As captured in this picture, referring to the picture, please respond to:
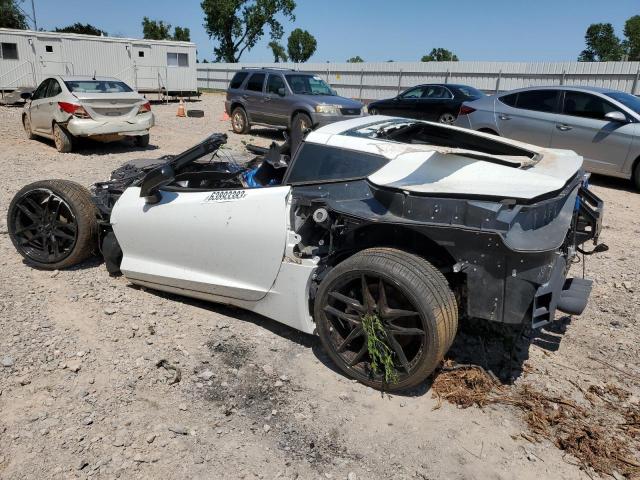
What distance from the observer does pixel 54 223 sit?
454 cm

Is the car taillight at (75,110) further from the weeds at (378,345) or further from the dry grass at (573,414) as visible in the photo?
the dry grass at (573,414)

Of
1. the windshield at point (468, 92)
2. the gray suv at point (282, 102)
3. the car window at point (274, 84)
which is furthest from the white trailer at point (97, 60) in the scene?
the windshield at point (468, 92)

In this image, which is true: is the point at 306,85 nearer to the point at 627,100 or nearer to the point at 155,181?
the point at 627,100

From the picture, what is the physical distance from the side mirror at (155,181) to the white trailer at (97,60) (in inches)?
847

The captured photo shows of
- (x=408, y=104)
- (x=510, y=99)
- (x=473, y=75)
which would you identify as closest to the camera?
(x=510, y=99)

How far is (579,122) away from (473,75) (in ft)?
51.0

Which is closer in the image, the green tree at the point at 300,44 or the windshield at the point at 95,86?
A: the windshield at the point at 95,86

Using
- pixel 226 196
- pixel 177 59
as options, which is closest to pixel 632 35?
pixel 177 59

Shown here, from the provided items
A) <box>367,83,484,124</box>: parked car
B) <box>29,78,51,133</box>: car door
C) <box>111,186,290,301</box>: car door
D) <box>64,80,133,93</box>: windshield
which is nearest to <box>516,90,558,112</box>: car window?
<box>367,83,484,124</box>: parked car

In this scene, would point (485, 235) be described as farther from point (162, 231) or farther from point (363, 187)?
point (162, 231)

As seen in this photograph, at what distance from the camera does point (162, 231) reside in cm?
382

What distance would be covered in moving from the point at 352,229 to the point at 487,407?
4.29 ft

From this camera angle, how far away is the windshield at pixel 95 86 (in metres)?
10.4

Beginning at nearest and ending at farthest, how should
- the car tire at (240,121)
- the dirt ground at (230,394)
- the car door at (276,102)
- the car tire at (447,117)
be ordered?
the dirt ground at (230,394) → the car door at (276,102) → the car tire at (447,117) → the car tire at (240,121)
